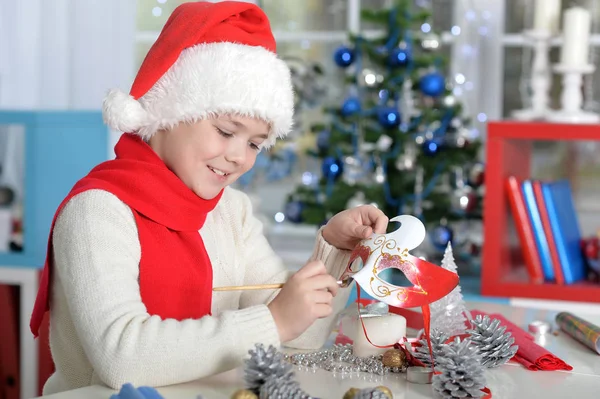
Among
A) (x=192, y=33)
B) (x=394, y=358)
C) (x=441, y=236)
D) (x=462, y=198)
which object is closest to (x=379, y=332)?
(x=394, y=358)

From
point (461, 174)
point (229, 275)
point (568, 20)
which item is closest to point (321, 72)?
point (461, 174)

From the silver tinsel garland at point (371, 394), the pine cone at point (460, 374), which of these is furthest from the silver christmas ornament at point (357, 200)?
the silver tinsel garland at point (371, 394)

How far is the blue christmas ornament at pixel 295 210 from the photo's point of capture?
109 inches

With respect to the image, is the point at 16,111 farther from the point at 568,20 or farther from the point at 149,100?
the point at 568,20

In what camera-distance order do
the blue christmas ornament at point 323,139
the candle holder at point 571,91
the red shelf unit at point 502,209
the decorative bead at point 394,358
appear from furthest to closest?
the blue christmas ornament at point 323,139
the candle holder at point 571,91
the red shelf unit at point 502,209
the decorative bead at point 394,358

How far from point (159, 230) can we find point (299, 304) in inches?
11.5

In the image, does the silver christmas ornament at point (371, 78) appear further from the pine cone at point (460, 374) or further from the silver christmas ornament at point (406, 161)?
the pine cone at point (460, 374)

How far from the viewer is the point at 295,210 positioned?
278cm

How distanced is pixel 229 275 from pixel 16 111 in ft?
4.66

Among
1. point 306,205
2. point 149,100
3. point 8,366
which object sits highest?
point 149,100

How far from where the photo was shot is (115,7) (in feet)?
10.2

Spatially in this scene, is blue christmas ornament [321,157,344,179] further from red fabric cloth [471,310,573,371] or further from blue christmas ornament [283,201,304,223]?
red fabric cloth [471,310,573,371]

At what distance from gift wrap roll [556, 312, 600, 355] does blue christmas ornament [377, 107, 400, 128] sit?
3.86 ft

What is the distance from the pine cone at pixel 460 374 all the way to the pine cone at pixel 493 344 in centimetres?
12
